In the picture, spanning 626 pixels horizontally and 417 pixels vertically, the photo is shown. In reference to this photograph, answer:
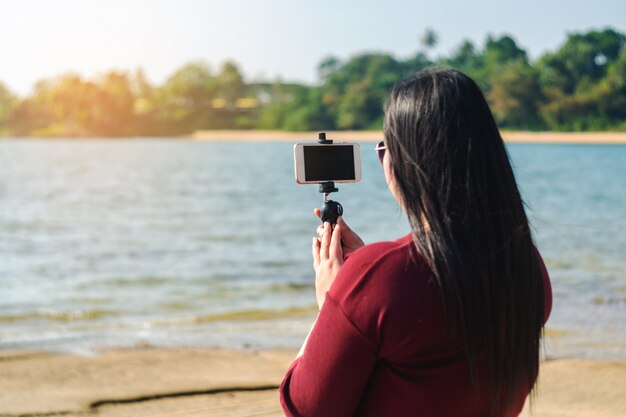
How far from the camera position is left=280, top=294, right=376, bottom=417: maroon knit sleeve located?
140cm

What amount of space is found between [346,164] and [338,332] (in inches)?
23.3

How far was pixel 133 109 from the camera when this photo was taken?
356 ft

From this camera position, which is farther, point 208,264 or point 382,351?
point 208,264

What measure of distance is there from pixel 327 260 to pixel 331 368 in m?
0.26

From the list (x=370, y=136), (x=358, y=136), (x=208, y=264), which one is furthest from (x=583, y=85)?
(x=208, y=264)

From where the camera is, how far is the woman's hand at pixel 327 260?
1.60 metres

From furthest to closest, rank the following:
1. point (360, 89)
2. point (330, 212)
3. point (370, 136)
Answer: point (360, 89) → point (370, 136) → point (330, 212)

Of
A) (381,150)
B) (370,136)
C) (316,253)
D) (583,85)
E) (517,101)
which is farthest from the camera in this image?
(370,136)

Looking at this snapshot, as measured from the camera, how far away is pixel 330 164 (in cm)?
192

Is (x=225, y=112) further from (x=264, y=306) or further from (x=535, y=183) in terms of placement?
(x=264, y=306)

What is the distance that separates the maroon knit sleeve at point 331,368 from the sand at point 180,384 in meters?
2.26

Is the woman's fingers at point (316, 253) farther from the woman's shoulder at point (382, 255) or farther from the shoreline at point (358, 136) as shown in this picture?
the shoreline at point (358, 136)

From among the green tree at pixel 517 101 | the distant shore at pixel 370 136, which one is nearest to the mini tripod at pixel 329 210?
the distant shore at pixel 370 136

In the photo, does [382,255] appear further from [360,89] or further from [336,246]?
[360,89]
